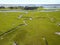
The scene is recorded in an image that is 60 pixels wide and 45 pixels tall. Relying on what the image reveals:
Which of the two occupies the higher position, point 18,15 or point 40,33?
point 18,15

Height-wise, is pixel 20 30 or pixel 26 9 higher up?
pixel 26 9
